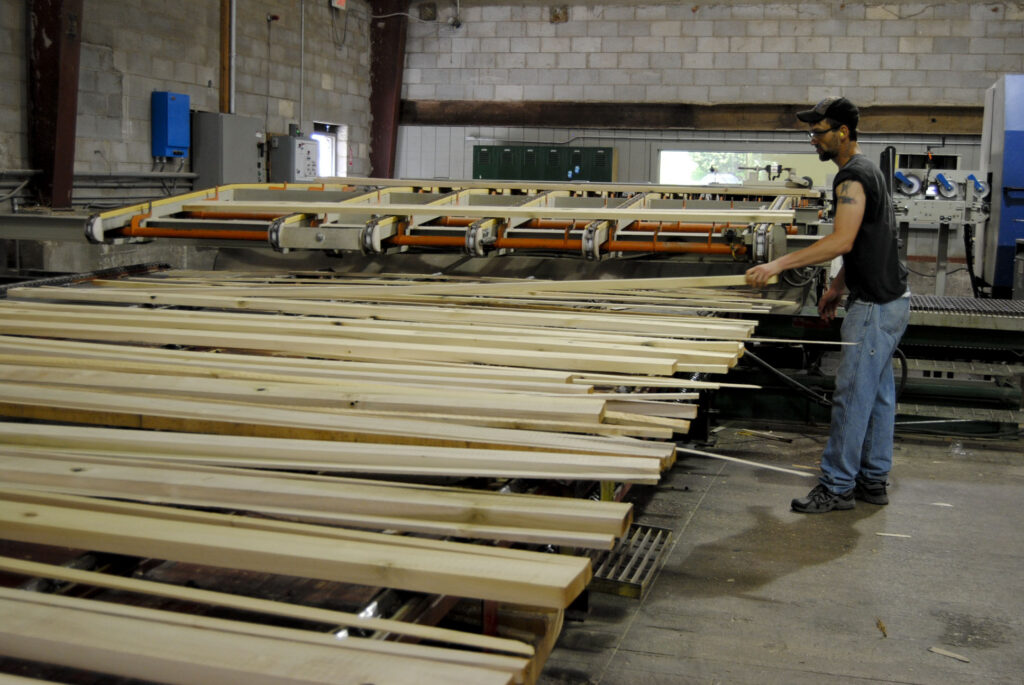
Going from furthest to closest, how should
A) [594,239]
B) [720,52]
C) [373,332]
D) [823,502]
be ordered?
[720,52] → [594,239] → [823,502] → [373,332]

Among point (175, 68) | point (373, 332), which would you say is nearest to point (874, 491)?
point (373, 332)

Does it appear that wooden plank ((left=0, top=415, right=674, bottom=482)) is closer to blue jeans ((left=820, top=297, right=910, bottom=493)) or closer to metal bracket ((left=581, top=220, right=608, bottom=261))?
blue jeans ((left=820, top=297, right=910, bottom=493))

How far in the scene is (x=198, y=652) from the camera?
1246mm

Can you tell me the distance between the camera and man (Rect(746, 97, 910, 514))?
3.54 m

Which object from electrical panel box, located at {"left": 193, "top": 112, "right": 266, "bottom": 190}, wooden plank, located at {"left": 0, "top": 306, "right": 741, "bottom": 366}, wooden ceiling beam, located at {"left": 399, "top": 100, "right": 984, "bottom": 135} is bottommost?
wooden plank, located at {"left": 0, "top": 306, "right": 741, "bottom": 366}

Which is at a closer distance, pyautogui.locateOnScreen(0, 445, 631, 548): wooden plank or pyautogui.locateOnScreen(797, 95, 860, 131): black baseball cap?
pyautogui.locateOnScreen(0, 445, 631, 548): wooden plank

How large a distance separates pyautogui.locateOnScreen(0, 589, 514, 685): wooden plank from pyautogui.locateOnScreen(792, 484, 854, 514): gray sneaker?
296 centimetres

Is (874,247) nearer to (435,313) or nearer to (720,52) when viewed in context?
(435,313)

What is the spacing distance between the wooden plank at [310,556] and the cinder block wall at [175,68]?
285 inches

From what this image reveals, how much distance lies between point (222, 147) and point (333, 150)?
2991 millimetres

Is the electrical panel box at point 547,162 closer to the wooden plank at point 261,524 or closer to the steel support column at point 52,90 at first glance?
the steel support column at point 52,90

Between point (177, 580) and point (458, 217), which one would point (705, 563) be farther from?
point (177, 580)

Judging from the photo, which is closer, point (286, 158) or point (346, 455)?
point (346, 455)

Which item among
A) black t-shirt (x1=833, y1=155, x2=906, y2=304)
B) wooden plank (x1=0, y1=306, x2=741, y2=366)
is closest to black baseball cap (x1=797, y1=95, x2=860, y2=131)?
black t-shirt (x1=833, y1=155, x2=906, y2=304)
